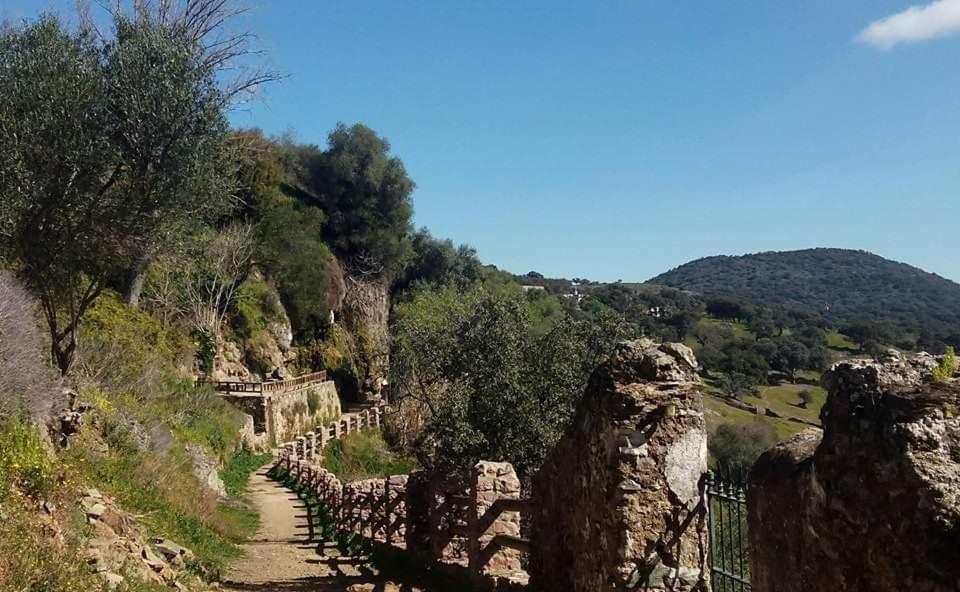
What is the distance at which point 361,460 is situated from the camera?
104ft

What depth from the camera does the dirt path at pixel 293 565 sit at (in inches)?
428

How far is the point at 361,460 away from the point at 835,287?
473ft

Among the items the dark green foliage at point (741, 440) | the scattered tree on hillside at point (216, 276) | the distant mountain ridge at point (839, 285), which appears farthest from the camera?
the distant mountain ridge at point (839, 285)

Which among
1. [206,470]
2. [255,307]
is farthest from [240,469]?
[255,307]

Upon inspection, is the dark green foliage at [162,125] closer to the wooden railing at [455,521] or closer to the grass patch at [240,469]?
the wooden railing at [455,521]

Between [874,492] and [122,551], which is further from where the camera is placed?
[122,551]

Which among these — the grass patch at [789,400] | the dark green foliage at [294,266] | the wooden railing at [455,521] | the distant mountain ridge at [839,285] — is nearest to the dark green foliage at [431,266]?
the dark green foliage at [294,266]

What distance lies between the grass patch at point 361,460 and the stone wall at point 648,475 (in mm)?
23065

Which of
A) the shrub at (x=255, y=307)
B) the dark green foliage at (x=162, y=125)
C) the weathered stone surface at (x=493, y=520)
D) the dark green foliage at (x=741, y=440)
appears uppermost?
the dark green foliage at (x=162, y=125)

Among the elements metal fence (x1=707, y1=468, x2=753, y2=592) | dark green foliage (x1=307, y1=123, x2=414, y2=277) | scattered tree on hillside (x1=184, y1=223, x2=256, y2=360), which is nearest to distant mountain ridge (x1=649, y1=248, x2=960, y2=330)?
dark green foliage (x1=307, y1=123, x2=414, y2=277)

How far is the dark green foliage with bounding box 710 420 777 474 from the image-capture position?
100 feet

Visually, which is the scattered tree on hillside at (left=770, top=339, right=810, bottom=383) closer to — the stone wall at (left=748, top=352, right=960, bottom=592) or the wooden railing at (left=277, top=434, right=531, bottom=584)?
the wooden railing at (left=277, top=434, right=531, bottom=584)

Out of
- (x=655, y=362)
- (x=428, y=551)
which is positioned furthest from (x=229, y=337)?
(x=655, y=362)

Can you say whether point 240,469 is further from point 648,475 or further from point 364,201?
point 364,201
